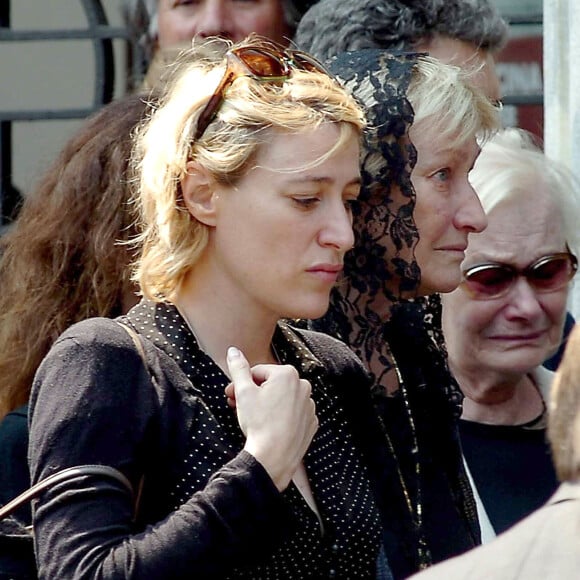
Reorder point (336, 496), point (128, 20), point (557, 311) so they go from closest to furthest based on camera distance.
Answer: point (336, 496)
point (557, 311)
point (128, 20)

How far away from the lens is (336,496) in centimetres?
243

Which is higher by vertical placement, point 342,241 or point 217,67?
point 217,67

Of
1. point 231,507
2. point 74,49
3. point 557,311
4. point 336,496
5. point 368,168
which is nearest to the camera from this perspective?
point 231,507

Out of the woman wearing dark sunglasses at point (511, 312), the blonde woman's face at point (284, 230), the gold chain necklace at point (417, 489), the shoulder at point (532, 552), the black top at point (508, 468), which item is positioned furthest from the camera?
the woman wearing dark sunglasses at point (511, 312)

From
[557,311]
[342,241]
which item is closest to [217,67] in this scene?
[342,241]

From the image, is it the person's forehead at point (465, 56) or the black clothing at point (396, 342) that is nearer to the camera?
the black clothing at point (396, 342)

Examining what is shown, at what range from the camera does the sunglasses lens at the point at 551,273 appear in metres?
3.59

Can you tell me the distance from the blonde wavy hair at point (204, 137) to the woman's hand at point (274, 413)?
0.21 meters

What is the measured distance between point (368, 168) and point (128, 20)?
1765mm

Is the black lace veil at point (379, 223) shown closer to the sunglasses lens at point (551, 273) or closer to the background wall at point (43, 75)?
the sunglasses lens at point (551, 273)

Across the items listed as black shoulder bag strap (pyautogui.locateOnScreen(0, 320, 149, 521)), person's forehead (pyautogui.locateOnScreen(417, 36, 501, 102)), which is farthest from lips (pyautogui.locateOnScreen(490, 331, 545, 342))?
black shoulder bag strap (pyautogui.locateOnScreen(0, 320, 149, 521))

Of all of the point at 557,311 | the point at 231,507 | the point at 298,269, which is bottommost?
the point at 557,311

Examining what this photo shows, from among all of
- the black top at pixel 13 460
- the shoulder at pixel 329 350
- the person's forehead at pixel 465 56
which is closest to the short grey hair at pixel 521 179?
the person's forehead at pixel 465 56

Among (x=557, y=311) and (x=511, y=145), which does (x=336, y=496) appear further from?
(x=511, y=145)
